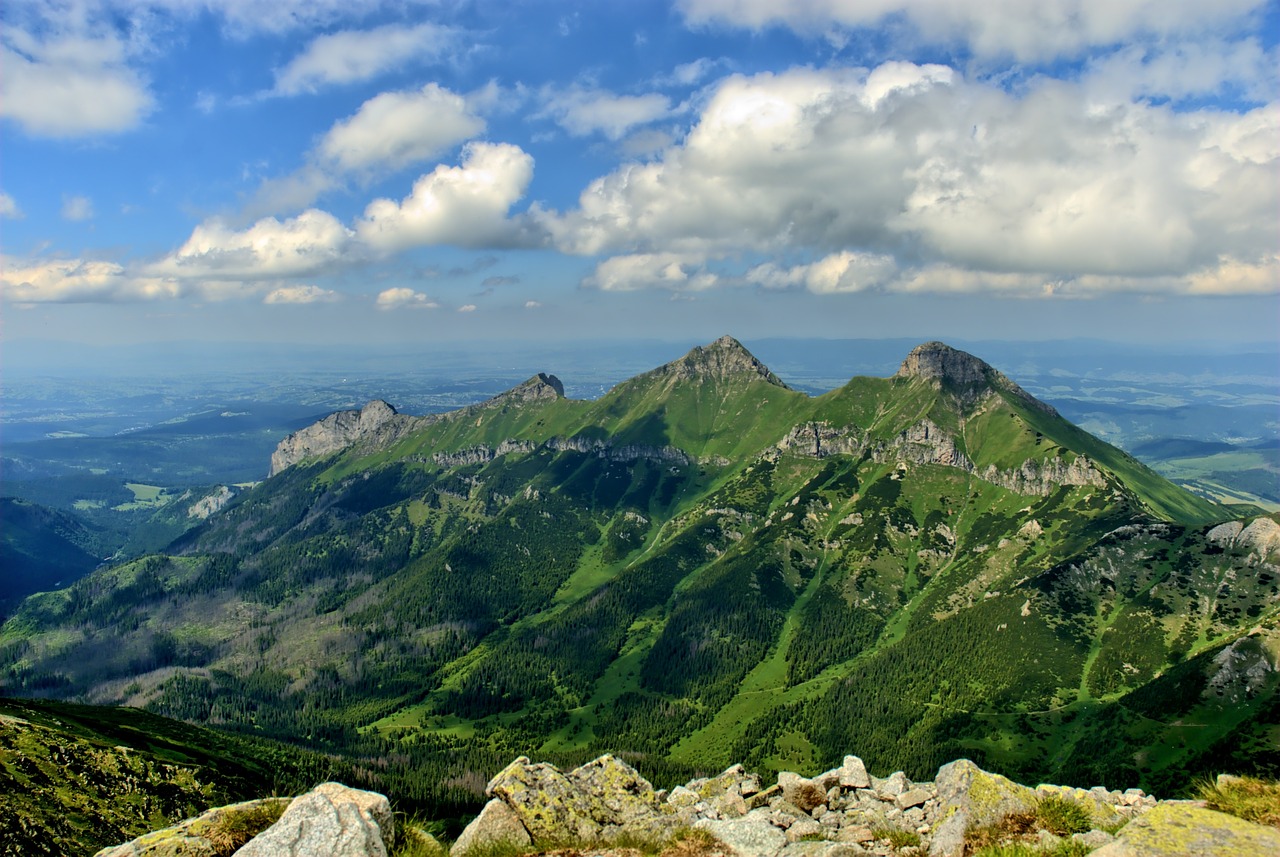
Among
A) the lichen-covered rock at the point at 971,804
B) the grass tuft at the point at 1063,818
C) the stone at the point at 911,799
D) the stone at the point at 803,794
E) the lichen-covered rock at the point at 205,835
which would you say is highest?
the lichen-covered rock at the point at 205,835

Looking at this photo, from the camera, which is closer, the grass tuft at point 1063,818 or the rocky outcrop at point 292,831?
the rocky outcrop at point 292,831

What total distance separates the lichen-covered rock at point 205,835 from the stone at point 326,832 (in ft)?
6.11

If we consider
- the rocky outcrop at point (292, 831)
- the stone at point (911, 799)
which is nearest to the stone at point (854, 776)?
the stone at point (911, 799)

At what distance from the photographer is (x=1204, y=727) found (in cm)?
15562

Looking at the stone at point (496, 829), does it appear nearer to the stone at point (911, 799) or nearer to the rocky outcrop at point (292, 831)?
the rocky outcrop at point (292, 831)

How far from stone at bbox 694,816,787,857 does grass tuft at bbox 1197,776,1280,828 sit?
478 inches

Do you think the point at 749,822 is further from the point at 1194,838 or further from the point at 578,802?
the point at 1194,838

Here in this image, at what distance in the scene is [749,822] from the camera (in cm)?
2317

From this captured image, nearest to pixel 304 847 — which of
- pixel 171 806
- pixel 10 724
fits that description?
pixel 171 806

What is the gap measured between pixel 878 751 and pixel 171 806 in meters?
192

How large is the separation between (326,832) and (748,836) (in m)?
13.9

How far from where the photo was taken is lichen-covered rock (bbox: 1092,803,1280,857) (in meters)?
13.5

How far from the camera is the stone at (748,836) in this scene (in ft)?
65.8

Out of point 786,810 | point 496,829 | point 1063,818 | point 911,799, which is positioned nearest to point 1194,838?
point 1063,818
